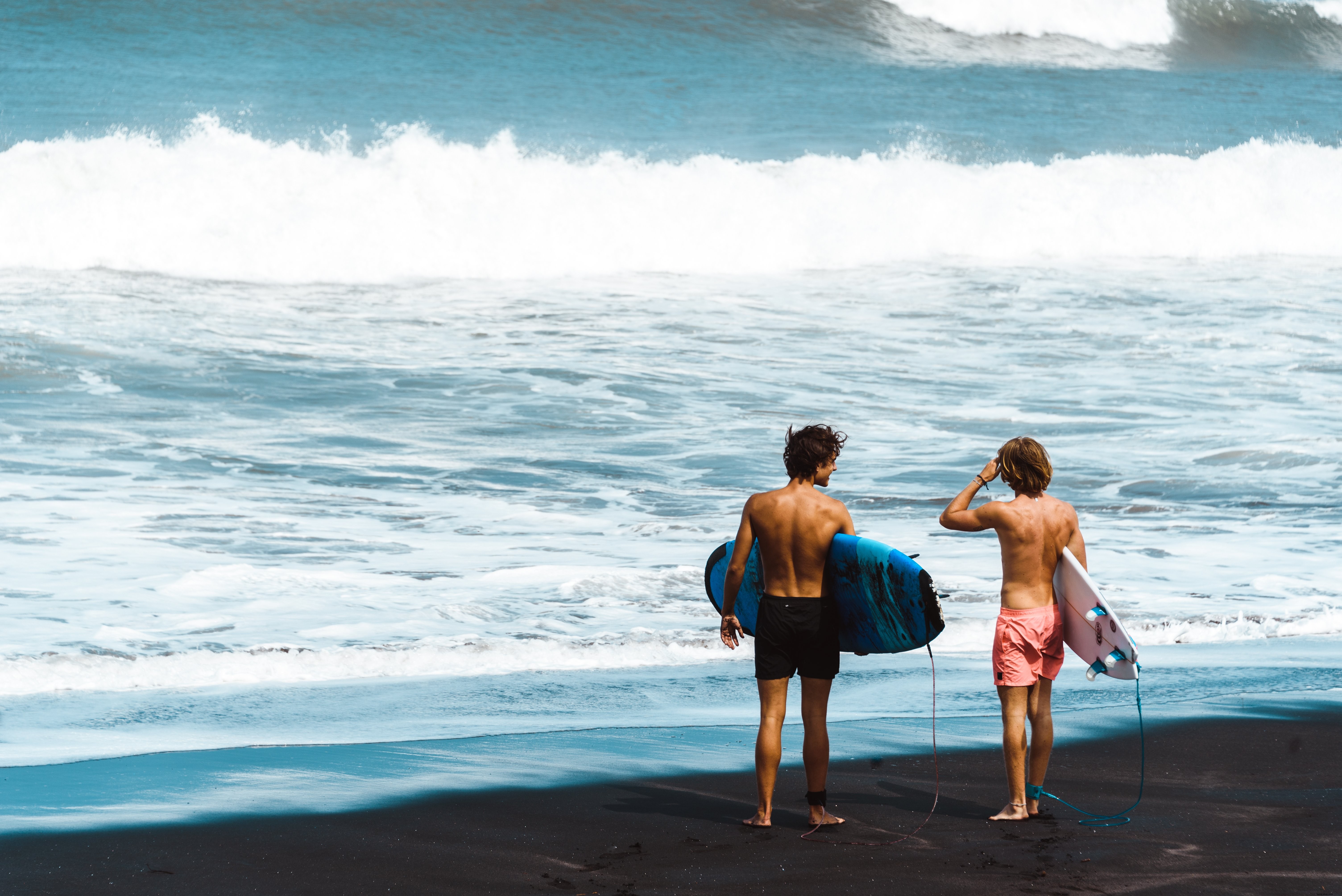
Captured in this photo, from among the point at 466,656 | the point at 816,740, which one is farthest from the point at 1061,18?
the point at 816,740

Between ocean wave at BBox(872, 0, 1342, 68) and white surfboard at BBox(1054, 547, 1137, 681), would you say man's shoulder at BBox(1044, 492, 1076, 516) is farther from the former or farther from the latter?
ocean wave at BBox(872, 0, 1342, 68)

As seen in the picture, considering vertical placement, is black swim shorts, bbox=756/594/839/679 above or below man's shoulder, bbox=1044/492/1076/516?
below

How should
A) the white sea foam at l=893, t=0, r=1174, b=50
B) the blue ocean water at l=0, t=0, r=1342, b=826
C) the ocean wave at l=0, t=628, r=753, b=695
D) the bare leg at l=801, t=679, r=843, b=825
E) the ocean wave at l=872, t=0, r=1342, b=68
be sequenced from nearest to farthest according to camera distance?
the bare leg at l=801, t=679, r=843, b=825, the ocean wave at l=0, t=628, r=753, b=695, the blue ocean water at l=0, t=0, r=1342, b=826, the ocean wave at l=872, t=0, r=1342, b=68, the white sea foam at l=893, t=0, r=1174, b=50

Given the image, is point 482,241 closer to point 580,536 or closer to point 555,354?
point 555,354

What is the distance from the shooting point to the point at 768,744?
4.17 metres

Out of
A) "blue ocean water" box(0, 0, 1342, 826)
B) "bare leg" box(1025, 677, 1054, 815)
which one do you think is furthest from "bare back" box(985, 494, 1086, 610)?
"blue ocean water" box(0, 0, 1342, 826)

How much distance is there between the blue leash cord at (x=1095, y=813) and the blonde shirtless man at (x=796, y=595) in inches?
23.8

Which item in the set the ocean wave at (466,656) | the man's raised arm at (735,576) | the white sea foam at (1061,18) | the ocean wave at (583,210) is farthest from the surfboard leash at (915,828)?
the white sea foam at (1061,18)

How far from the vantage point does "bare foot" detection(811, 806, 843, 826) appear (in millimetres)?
4133

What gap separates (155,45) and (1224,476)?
85.8ft

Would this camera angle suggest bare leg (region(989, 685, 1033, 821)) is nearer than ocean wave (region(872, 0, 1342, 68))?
Yes

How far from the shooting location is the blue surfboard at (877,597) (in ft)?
13.7

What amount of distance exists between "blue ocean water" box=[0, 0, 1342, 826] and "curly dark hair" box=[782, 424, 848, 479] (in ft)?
4.96

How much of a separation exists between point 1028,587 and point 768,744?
932mm
